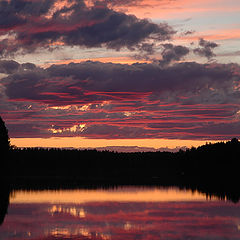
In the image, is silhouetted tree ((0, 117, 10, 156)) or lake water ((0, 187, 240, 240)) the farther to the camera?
silhouetted tree ((0, 117, 10, 156))

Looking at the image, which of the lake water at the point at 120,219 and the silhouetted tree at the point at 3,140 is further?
the silhouetted tree at the point at 3,140

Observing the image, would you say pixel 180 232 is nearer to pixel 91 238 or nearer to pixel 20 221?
pixel 91 238

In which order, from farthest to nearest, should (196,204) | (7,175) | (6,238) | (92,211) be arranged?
1. (7,175)
2. (196,204)
3. (92,211)
4. (6,238)

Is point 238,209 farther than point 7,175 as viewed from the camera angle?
No

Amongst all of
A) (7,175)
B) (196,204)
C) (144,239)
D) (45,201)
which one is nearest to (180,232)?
(144,239)

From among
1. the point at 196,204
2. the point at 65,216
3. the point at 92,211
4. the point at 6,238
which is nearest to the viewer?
the point at 6,238

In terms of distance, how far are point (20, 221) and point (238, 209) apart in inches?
1002

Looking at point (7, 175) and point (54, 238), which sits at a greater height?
point (54, 238)

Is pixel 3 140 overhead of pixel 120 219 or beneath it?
beneath

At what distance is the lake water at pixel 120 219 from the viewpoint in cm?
4753

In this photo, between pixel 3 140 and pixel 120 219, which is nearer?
pixel 120 219

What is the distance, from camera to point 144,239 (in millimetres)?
45469

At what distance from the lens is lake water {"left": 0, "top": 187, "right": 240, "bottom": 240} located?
156 ft

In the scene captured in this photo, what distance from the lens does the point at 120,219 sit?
58.5m
